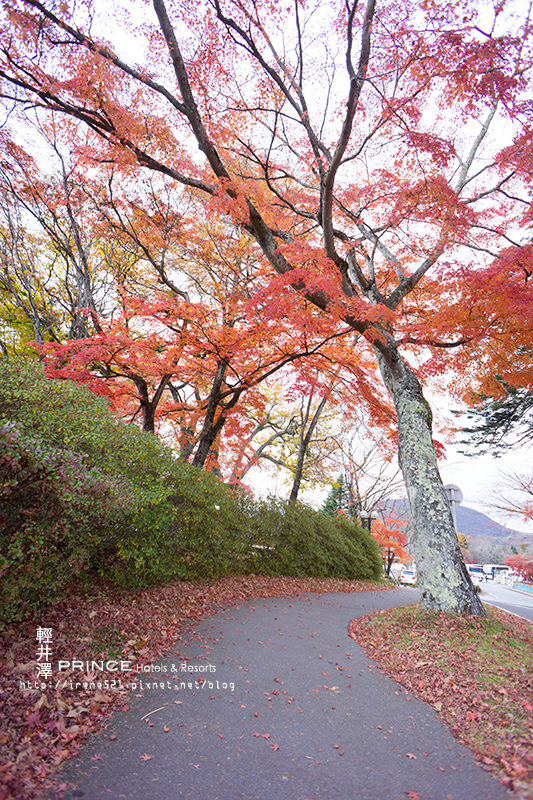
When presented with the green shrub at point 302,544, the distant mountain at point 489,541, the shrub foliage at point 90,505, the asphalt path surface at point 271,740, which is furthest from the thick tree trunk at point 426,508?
the distant mountain at point 489,541

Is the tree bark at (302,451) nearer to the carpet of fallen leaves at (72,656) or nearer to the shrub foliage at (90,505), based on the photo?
the shrub foliage at (90,505)

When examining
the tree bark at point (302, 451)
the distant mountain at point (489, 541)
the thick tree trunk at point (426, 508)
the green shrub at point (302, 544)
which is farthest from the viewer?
the distant mountain at point (489, 541)

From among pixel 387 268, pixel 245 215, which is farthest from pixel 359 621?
pixel 387 268

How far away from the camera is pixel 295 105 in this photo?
6418 mm

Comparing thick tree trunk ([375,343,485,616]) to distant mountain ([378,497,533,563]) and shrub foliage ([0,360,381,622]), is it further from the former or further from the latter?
distant mountain ([378,497,533,563])

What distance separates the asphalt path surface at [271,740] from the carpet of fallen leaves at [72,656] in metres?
0.16

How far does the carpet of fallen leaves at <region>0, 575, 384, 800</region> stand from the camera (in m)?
2.28

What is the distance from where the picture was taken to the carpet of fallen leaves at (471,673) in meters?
2.65

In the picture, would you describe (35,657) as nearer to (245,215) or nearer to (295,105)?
(245,215)

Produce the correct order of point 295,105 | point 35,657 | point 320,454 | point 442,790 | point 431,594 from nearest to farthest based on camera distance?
point 442,790, point 35,657, point 431,594, point 295,105, point 320,454

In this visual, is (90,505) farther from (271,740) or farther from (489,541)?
(489,541)

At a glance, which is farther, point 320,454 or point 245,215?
point 320,454

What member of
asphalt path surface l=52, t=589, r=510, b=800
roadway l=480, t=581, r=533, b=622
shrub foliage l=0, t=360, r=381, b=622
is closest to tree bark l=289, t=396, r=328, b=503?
shrub foliage l=0, t=360, r=381, b=622

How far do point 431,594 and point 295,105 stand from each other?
790 cm
